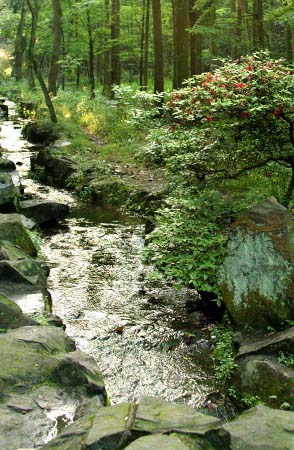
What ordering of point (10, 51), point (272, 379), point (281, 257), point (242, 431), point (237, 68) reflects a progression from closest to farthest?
1. point (242, 431)
2. point (272, 379)
3. point (281, 257)
4. point (237, 68)
5. point (10, 51)

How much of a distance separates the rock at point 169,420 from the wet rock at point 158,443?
0.45 feet

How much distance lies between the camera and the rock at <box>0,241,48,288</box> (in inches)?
271

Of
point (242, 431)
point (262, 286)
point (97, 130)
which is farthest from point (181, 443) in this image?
point (97, 130)

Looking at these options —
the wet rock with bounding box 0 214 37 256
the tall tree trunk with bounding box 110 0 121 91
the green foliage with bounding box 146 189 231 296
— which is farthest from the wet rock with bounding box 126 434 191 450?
the tall tree trunk with bounding box 110 0 121 91

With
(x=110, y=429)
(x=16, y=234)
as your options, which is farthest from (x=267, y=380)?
(x=16, y=234)

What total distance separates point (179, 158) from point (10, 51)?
6312 cm

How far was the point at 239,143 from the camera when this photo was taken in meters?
7.48

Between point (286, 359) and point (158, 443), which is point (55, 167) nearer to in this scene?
point (286, 359)

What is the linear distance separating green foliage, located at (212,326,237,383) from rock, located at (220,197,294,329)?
0.84ft

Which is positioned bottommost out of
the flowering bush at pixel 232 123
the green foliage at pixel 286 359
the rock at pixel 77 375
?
the green foliage at pixel 286 359

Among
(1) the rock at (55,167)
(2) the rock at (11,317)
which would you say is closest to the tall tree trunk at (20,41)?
(1) the rock at (55,167)

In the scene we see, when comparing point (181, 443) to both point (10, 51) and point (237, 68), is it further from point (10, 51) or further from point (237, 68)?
point (10, 51)

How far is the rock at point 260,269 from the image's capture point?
238 inches

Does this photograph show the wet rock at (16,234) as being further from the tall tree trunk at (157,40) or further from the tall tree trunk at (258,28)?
the tall tree trunk at (157,40)
